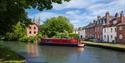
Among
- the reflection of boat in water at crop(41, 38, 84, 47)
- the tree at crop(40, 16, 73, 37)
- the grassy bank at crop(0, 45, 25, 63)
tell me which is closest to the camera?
the grassy bank at crop(0, 45, 25, 63)

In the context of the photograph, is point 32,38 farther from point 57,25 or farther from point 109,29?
point 109,29

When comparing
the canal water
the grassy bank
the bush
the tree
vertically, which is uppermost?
the tree

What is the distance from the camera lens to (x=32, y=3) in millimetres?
24000

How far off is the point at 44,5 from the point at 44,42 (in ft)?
217

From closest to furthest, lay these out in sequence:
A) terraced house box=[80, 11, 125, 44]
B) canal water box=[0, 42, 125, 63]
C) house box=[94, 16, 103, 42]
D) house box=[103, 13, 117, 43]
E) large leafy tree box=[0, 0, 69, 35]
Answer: large leafy tree box=[0, 0, 69, 35]
canal water box=[0, 42, 125, 63]
terraced house box=[80, 11, 125, 44]
house box=[103, 13, 117, 43]
house box=[94, 16, 103, 42]

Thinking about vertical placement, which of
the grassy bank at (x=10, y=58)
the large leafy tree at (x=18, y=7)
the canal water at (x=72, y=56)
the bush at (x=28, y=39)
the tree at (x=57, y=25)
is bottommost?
the canal water at (x=72, y=56)

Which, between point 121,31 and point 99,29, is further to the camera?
point 99,29

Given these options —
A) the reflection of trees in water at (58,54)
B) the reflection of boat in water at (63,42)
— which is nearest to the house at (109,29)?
the reflection of boat in water at (63,42)

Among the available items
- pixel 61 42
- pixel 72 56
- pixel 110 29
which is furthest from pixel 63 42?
pixel 72 56

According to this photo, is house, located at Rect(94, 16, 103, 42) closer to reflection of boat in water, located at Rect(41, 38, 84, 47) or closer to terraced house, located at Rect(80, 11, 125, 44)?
terraced house, located at Rect(80, 11, 125, 44)

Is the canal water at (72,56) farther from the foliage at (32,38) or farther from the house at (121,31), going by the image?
the foliage at (32,38)

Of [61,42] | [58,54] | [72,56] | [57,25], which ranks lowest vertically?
[72,56]

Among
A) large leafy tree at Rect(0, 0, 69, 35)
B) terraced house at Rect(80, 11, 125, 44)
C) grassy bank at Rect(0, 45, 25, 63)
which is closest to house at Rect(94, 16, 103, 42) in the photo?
terraced house at Rect(80, 11, 125, 44)

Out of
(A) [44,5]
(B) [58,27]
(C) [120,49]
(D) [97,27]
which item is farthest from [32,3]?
(B) [58,27]
